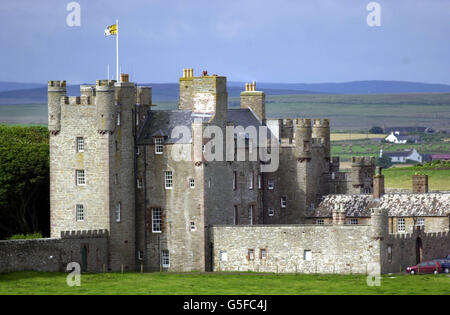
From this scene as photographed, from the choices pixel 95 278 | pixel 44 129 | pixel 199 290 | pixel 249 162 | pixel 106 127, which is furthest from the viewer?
pixel 44 129

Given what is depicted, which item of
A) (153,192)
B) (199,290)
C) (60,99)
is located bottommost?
(199,290)

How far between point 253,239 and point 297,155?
534 inches

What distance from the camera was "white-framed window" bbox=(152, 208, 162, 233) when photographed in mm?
85125

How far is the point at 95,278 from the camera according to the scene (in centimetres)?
7631

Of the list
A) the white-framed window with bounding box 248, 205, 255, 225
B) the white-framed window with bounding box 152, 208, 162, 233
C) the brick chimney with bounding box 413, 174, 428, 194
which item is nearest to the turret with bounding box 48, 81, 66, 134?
the white-framed window with bounding box 152, 208, 162, 233

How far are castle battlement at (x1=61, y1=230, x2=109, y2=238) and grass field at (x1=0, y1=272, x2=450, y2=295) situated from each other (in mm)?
3025

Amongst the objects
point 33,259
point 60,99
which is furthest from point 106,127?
point 33,259

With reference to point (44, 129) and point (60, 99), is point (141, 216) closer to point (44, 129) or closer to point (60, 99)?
point (60, 99)

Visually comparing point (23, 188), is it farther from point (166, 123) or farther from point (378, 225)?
point (378, 225)

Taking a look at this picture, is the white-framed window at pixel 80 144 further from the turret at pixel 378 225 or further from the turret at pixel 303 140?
the turret at pixel 378 225

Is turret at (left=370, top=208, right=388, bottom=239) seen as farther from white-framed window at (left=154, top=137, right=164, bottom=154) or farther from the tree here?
the tree

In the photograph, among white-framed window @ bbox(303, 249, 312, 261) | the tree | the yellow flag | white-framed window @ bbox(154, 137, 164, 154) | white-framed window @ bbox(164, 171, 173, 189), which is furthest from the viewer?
the tree

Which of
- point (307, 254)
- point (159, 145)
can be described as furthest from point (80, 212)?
point (307, 254)

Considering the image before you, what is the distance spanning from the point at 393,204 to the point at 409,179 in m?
39.6
